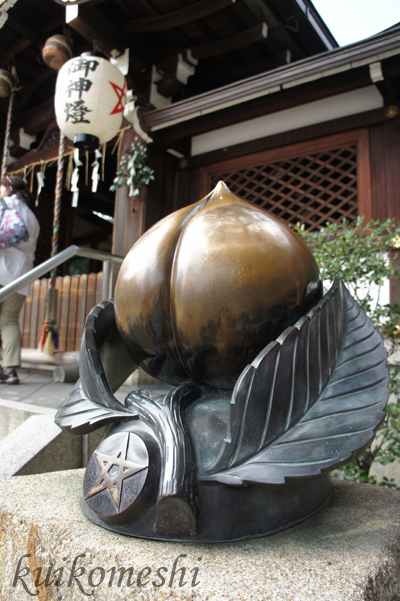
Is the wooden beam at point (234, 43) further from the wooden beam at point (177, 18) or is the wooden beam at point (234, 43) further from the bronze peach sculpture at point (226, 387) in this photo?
the bronze peach sculpture at point (226, 387)

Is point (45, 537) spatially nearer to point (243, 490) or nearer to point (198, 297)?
point (243, 490)

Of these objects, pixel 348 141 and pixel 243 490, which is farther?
pixel 348 141

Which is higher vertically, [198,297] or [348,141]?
[348,141]

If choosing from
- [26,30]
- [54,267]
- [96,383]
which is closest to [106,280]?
[54,267]

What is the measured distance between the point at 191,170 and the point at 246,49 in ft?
4.24

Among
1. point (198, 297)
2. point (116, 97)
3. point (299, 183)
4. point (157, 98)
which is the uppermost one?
point (157, 98)

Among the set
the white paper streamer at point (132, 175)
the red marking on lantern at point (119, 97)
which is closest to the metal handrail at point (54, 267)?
the white paper streamer at point (132, 175)

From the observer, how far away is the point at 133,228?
445 centimetres

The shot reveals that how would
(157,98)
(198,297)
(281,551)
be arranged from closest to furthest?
(281,551) < (198,297) < (157,98)

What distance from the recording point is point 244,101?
3686 millimetres

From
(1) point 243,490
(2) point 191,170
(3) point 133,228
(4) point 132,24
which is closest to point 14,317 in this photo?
(3) point 133,228

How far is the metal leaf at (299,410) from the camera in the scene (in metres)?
0.89

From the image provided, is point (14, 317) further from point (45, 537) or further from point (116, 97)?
point (45, 537)

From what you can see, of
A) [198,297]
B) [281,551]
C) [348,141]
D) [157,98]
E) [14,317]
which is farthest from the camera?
[157,98]
